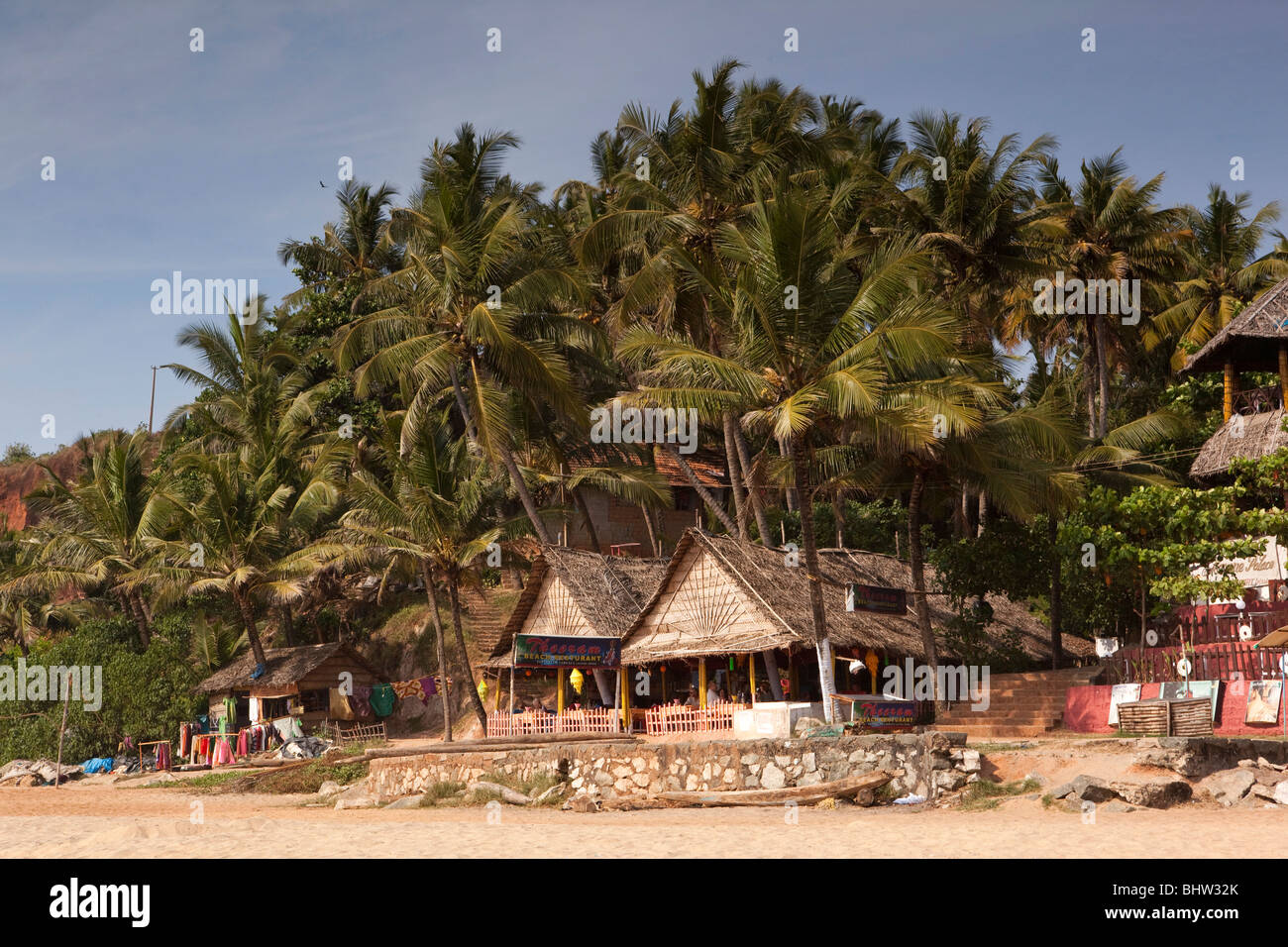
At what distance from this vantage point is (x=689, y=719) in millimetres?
21969

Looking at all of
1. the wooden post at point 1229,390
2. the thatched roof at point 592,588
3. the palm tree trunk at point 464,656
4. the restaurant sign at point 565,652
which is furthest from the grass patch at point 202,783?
the wooden post at point 1229,390

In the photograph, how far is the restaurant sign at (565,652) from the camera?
23.2 m

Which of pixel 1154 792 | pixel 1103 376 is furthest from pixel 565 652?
pixel 1103 376

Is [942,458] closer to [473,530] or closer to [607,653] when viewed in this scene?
[607,653]

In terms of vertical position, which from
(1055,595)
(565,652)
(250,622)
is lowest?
(565,652)

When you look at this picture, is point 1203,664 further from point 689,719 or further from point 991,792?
point 689,719

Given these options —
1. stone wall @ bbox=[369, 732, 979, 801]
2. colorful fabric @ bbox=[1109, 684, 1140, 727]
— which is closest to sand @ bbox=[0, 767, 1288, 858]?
stone wall @ bbox=[369, 732, 979, 801]

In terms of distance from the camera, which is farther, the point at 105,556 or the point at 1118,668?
the point at 105,556

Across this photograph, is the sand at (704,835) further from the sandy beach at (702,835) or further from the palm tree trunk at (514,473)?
the palm tree trunk at (514,473)

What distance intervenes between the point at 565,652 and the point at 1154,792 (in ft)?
40.6

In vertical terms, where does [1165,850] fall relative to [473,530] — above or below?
below

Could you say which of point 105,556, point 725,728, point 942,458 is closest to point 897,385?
point 942,458
